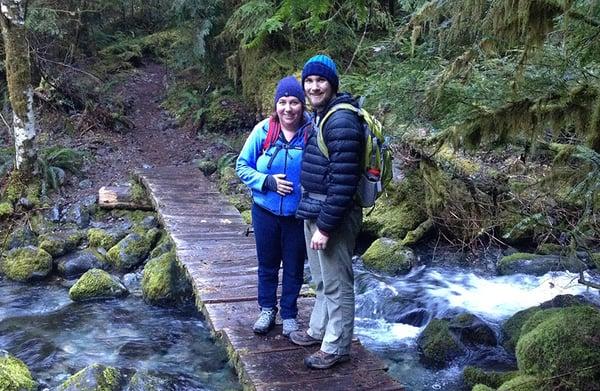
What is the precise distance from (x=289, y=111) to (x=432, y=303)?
166 inches

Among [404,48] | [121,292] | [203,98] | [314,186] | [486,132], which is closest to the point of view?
[314,186]

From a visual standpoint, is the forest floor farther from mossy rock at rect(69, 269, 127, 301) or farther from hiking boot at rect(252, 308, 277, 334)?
hiking boot at rect(252, 308, 277, 334)

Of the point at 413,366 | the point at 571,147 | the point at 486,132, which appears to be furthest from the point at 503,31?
the point at 413,366

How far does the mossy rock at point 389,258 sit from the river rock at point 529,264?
125cm

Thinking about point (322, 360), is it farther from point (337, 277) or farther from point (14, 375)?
point (14, 375)

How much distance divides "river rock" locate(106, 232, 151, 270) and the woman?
492cm

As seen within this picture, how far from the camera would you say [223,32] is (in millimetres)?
13531

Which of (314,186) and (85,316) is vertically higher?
(314,186)

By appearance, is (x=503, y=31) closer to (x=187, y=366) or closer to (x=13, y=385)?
(x=187, y=366)

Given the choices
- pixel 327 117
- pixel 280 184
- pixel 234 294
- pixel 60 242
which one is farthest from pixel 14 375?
pixel 60 242

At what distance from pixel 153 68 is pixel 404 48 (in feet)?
45.4

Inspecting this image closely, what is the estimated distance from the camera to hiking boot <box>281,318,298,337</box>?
5.05 meters

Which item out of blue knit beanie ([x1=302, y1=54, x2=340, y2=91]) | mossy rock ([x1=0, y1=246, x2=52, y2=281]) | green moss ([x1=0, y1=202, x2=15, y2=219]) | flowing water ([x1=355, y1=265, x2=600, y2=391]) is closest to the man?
blue knit beanie ([x1=302, y1=54, x2=340, y2=91])

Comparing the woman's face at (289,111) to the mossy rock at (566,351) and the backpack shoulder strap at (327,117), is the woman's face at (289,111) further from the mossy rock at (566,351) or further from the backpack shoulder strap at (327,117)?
the mossy rock at (566,351)
